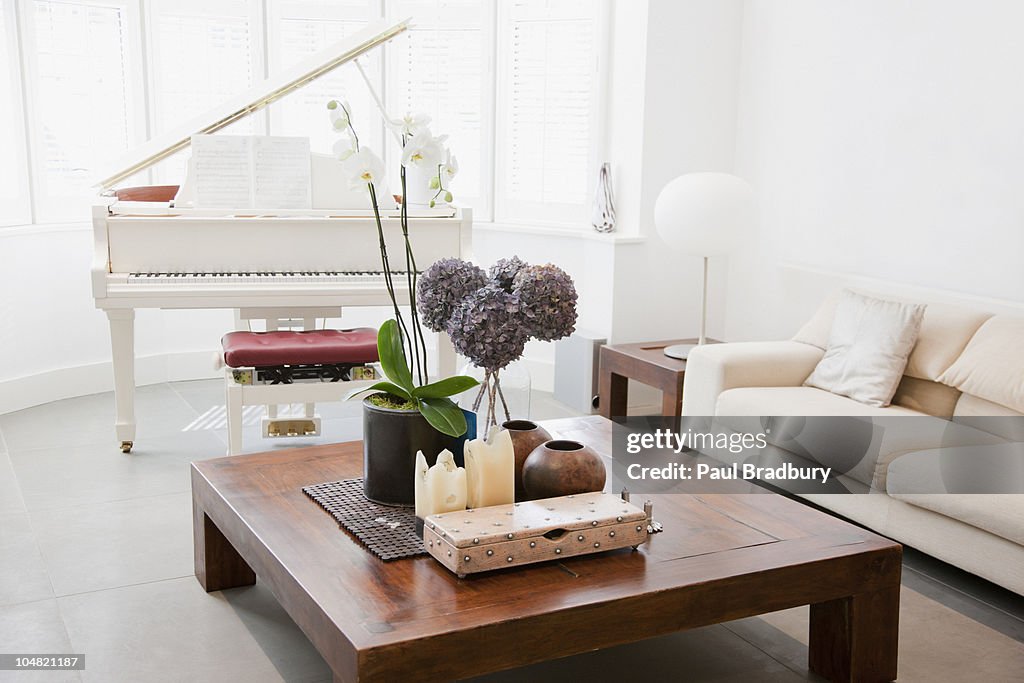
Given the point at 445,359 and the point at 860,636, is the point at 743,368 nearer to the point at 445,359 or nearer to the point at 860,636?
the point at 445,359

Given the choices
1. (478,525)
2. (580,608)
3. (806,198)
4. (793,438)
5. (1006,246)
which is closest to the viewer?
(580,608)

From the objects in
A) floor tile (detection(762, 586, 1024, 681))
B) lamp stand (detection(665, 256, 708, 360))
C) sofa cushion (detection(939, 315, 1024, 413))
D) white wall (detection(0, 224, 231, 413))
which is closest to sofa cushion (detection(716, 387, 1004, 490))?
sofa cushion (detection(939, 315, 1024, 413))

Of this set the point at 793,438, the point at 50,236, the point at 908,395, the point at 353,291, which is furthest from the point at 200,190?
the point at 908,395

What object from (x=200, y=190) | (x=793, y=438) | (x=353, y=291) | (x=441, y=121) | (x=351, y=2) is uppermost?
(x=351, y=2)

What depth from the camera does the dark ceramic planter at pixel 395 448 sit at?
8.62ft

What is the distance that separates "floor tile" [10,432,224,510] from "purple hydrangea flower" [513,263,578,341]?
2.13 m

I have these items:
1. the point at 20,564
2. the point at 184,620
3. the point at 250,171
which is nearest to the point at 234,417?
the point at 20,564

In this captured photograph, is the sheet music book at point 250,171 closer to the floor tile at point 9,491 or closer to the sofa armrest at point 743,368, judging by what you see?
the floor tile at point 9,491

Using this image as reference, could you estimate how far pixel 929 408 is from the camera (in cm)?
393

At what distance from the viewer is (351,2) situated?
236 inches

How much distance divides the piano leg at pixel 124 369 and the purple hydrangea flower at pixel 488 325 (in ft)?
7.61

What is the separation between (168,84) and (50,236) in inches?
41.6

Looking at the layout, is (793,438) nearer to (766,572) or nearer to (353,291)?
(766,572)

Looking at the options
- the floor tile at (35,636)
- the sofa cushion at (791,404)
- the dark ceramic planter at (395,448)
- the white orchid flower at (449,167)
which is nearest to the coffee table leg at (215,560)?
the floor tile at (35,636)
